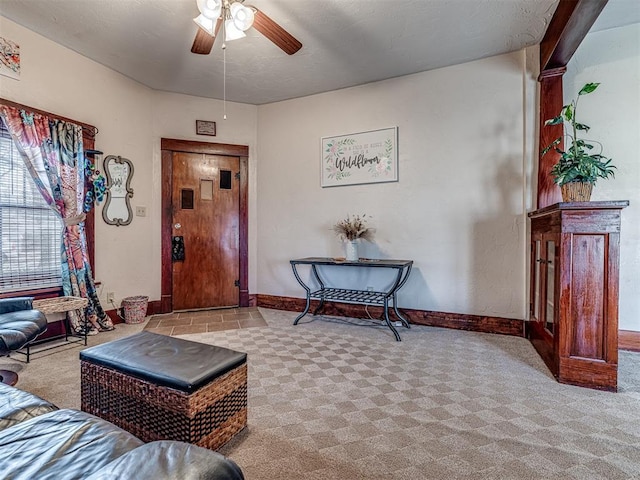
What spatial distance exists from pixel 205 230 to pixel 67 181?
1.55 m

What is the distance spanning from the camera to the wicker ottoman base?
136 cm

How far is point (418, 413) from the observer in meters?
1.80

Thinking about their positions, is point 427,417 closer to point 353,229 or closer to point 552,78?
point 353,229

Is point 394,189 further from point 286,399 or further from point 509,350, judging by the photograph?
point 286,399

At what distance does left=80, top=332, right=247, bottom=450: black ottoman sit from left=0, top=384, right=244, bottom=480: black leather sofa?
37 cm

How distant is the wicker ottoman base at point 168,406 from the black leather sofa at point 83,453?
0.38m

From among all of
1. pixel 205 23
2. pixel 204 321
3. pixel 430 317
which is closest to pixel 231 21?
pixel 205 23

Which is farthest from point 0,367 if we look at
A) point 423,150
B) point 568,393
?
point 423,150

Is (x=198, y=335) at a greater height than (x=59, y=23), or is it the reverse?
(x=59, y=23)

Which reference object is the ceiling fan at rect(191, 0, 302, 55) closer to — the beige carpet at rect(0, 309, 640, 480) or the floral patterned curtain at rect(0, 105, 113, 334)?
the floral patterned curtain at rect(0, 105, 113, 334)

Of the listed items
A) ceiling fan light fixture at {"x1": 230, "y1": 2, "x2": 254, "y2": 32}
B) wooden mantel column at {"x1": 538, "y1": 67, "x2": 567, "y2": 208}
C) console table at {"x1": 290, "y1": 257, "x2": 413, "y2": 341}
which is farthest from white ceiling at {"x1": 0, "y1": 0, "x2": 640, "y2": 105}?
console table at {"x1": 290, "y1": 257, "x2": 413, "y2": 341}

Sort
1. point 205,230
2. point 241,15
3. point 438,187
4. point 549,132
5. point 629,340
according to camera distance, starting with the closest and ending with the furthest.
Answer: point 241,15 < point 629,340 < point 549,132 < point 438,187 < point 205,230

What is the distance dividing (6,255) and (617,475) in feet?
14.1

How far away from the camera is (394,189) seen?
3.68 m
